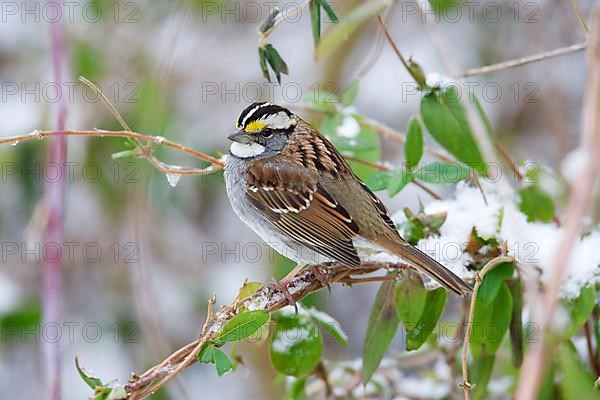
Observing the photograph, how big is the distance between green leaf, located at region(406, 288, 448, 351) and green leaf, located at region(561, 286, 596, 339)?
36 centimetres

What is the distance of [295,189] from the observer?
10.5 ft

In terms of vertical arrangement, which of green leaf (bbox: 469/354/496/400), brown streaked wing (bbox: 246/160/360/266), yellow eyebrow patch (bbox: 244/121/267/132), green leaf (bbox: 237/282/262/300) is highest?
yellow eyebrow patch (bbox: 244/121/267/132)

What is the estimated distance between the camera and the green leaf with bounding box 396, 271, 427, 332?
8.03 feet

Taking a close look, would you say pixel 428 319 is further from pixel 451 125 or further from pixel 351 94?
pixel 351 94

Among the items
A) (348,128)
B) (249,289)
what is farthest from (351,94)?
(249,289)

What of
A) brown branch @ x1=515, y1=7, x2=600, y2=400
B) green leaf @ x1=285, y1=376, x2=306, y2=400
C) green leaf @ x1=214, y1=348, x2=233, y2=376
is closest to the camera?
brown branch @ x1=515, y1=7, x2=600, y2=400

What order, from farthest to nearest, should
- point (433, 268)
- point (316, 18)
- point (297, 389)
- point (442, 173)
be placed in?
point (297, 389) < point (442, 173) < point (433, 268) < point (316, 18)

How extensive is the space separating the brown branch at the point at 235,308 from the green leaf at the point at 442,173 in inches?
11.2

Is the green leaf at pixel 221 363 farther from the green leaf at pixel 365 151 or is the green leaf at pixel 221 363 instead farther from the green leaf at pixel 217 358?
the green leaf at pixel 365 151

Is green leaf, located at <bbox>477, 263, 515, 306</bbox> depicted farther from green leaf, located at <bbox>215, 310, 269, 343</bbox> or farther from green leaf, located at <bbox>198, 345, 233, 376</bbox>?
green leaf, located at <bbox>198, 345, 233, 376</bbox>

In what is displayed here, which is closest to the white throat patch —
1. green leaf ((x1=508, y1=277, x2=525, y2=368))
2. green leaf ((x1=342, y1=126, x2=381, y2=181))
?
green leaf ((x1=342, y1=126, x2=381, y2=181))

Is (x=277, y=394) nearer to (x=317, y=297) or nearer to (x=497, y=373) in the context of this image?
(x=317, y=297)

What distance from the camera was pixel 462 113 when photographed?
263cm

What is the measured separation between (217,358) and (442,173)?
93 cm
